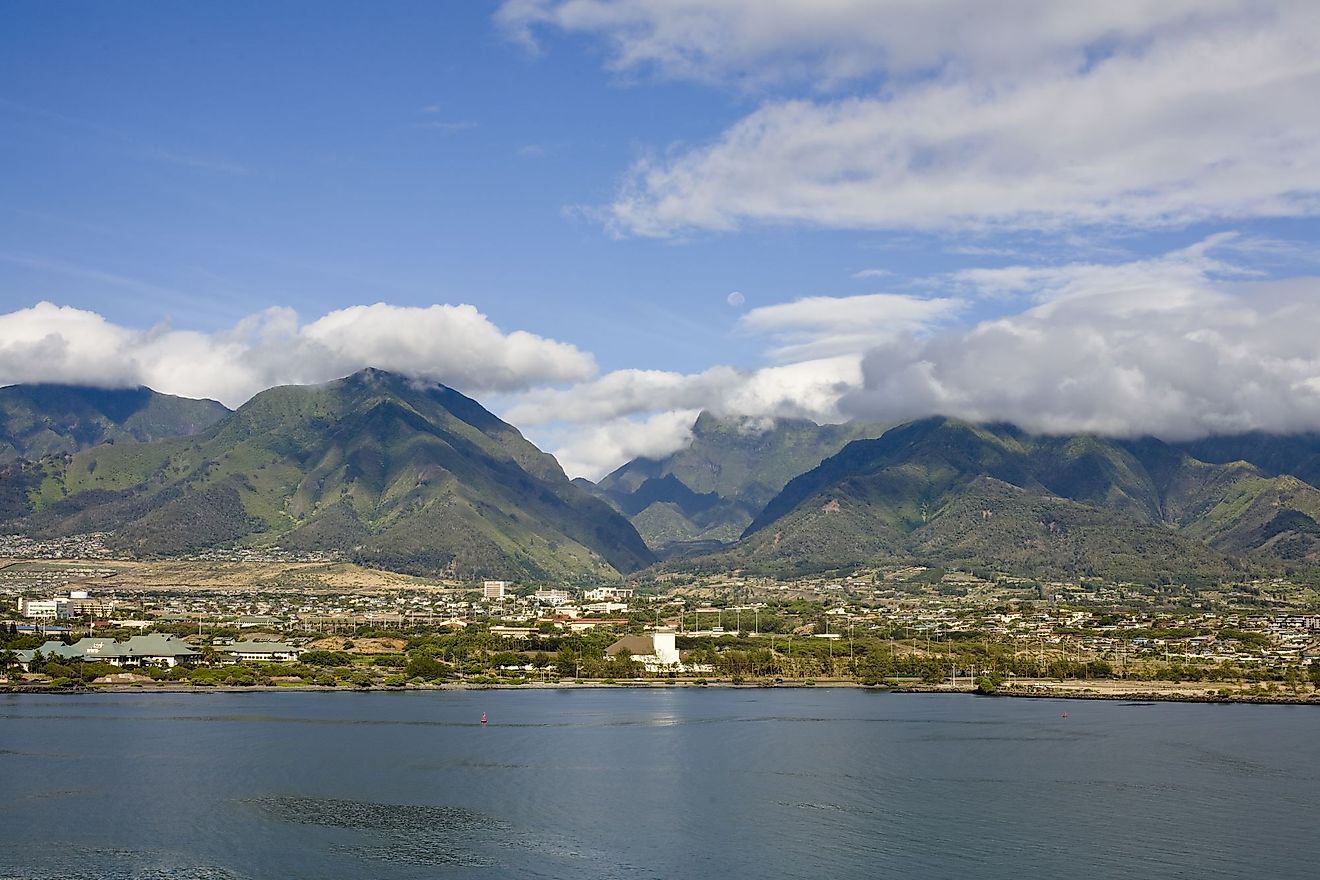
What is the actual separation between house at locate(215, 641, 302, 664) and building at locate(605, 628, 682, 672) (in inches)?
1264

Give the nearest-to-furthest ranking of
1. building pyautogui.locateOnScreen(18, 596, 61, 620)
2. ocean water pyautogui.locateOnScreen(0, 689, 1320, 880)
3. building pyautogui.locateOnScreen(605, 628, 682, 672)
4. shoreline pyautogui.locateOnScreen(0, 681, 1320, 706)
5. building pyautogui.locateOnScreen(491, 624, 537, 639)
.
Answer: ocean water pyautogui.locateOnScreen(0, 689, 1320, 880)
shoreline pyautogui.locateOnScreen(0, 681, 1320, 706)
building pyautogui.locateOnScreen(605, 628, 682, 672)
building pyautogui.locateOnScreen(491, 624, 537, 639)
building pyautogui.locateOnScreen(18, 596, 61, 620)

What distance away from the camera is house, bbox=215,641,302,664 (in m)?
128

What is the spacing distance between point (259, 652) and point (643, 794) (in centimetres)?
8143

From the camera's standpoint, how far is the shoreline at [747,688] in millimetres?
107688

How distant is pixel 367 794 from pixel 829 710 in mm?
48401

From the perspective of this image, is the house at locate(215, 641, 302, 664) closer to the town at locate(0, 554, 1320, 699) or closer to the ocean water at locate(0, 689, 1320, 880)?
the town at locate(0, 554, 1320, 699)

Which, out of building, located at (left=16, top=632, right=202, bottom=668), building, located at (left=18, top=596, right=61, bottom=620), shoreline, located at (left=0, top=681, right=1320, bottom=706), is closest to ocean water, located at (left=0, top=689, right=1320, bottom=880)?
shoreline, located at (left=0, top=681, right=1320, bottom=706)

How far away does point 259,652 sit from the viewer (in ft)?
429

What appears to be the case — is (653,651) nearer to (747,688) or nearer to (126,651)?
(747,688)

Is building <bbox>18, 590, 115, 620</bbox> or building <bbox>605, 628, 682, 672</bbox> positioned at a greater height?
building <bbox>18, 590, 115, 620</bbox>

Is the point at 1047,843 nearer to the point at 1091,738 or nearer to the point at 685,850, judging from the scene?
the point at 685,850

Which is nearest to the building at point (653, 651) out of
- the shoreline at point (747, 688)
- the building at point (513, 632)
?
the shoreline at point (747, 688)

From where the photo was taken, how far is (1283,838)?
4991cm

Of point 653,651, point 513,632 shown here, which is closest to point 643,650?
point 653,651
